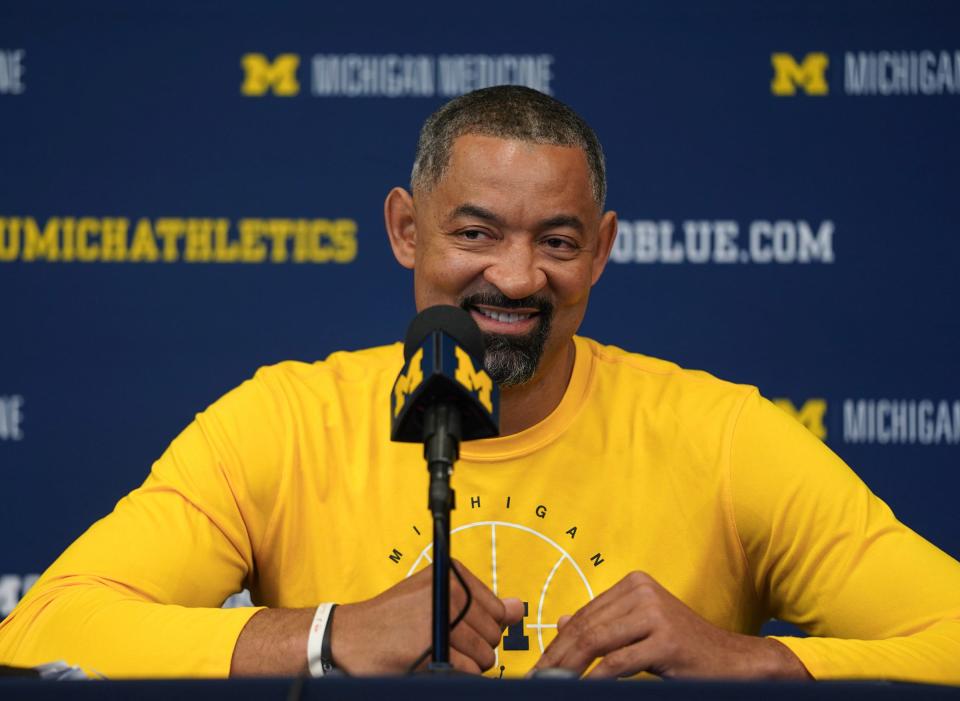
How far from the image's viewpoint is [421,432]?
1262mm

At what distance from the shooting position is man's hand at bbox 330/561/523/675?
4.57 feet

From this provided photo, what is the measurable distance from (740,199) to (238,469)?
1430mm

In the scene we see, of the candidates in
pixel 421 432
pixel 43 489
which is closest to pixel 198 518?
pixel 421 432

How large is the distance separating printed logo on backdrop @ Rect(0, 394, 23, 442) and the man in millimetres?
1018

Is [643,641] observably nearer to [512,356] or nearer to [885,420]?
[512,356]

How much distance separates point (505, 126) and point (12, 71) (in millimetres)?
1451

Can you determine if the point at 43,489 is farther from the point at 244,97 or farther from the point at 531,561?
the point at 531,561

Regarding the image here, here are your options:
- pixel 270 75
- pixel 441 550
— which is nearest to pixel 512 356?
pixel 441 550

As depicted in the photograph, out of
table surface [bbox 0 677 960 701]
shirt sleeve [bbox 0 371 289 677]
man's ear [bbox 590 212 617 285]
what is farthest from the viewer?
man's ear [bbox 590 212 617 285]

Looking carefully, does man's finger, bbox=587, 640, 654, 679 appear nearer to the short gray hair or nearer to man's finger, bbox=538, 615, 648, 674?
man's finger, bbox=538, 615, 648, 674

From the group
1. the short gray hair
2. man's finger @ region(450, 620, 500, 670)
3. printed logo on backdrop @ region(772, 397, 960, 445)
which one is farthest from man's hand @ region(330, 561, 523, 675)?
printed logo on backdrop @ region(772, 397, 960, 445)

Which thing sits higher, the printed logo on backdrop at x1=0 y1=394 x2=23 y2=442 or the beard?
the beard

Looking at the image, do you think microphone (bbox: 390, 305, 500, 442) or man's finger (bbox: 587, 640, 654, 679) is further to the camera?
man's finger (bbox: 587, 640, 654, 679)

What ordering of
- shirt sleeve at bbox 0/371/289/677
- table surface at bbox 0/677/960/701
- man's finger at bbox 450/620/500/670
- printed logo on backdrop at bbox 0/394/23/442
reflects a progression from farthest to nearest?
printed logo on backdrop at bbox 0/394/23/442, shirt sleeve at bbox 0/371/289/677, man's finger at bbox 450/620/500/670, table surface at bbox 0/677/960/701
